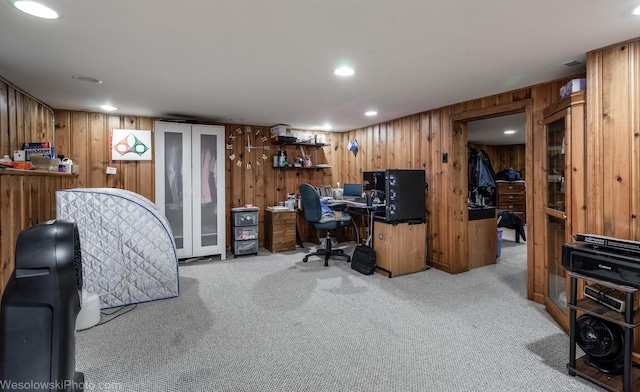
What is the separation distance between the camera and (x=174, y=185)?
4.55 meters

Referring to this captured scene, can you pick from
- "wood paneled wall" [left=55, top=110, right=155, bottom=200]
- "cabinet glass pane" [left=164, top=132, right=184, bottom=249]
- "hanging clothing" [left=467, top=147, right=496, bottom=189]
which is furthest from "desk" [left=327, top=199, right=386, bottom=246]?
"hanging clothing" [left=467, top=147, right=496, bottom=189]

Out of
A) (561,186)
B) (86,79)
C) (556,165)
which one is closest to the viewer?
(561,186)

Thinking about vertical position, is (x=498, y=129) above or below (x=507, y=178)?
above

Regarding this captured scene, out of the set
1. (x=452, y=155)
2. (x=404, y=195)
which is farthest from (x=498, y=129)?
(x=404, y=195)

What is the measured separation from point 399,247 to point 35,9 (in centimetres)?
380

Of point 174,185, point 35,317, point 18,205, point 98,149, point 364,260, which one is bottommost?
point 364,260

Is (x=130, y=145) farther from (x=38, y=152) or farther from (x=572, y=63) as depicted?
(x=572, y=63)

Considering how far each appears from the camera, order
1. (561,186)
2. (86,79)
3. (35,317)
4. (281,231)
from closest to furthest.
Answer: (35,317) → (561,186) → (86,79) → (281,231)

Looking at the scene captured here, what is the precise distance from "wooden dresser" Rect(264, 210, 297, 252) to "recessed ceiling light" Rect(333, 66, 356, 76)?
284cm

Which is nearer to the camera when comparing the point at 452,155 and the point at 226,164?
the point at 452,155

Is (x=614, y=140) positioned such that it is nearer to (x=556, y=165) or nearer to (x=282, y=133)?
(x=556, y=165)

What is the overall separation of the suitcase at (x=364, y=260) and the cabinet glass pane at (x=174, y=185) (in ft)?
8.29

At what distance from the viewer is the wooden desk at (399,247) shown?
3891 millimetres

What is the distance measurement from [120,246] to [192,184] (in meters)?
1.73
